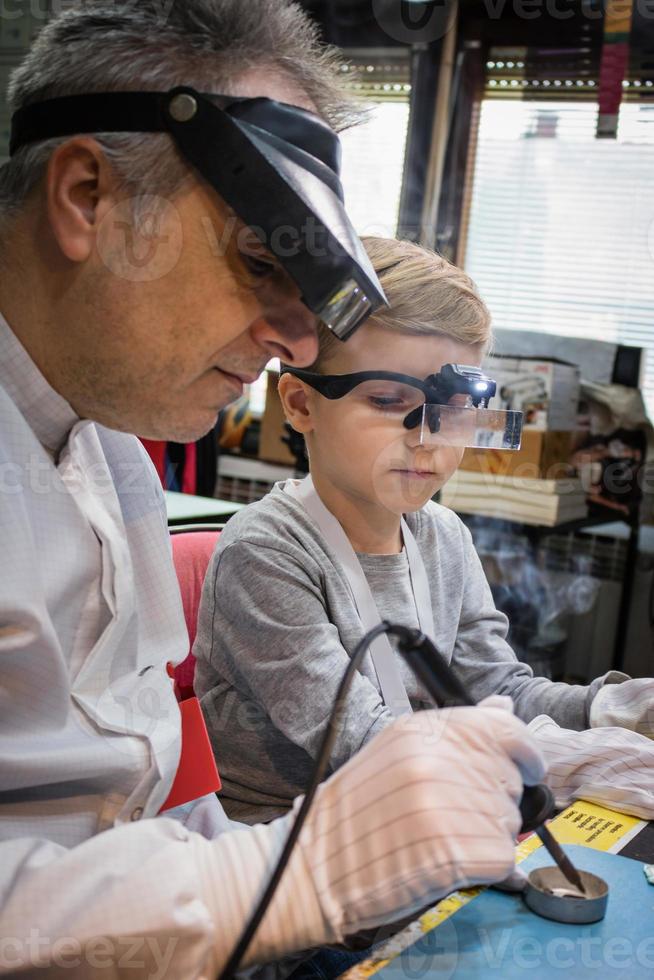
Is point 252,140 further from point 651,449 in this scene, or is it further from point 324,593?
point 651,449

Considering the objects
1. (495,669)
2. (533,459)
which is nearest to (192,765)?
(495,669)

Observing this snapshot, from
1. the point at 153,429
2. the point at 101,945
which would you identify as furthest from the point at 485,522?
the point at 101,945

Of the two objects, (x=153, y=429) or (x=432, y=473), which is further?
(x=432, y=473)

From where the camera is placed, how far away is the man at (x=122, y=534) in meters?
0.72

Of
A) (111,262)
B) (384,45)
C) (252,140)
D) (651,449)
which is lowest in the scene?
(651,449)

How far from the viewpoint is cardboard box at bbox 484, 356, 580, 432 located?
3.66 metres

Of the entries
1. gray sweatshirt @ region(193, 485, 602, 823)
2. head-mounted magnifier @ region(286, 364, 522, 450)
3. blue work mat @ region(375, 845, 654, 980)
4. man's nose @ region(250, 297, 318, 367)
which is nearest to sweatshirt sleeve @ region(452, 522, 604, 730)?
gray sweatshirt @ region(193, 485, 602, 823)

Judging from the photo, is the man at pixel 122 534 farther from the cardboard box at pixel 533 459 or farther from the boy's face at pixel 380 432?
the cardboard box at pixel 533 459

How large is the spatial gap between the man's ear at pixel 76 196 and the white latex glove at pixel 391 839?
49 cm

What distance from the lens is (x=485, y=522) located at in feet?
12.8

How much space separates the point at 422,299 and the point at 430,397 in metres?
0.15

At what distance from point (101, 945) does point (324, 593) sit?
0.75m
